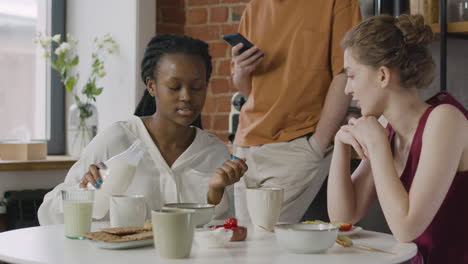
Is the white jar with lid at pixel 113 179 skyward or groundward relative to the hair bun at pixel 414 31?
groundward

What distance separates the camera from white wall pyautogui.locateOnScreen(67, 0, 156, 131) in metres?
3.44

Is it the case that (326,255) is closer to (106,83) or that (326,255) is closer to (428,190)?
(428,190)

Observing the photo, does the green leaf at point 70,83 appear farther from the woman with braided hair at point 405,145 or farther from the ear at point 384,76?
the ear at point 384,76

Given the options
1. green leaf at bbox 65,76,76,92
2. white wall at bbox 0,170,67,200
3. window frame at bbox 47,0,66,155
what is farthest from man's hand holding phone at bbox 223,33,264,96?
→ window frame at bbox 47,0,66,155

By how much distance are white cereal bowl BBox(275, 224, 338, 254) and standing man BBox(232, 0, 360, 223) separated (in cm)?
101

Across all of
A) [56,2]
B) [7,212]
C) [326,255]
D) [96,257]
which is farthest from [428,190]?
[56,2]

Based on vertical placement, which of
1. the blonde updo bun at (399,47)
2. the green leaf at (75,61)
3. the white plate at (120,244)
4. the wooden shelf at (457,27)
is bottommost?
the white plate at (120,244)

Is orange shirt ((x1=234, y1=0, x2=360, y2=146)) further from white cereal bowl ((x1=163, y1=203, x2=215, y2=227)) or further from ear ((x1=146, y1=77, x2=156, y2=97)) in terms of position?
white cereal bowl ((x1=163, y1=203, x2=215, y2=227))

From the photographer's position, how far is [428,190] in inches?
55.5

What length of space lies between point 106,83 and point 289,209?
1638 mm

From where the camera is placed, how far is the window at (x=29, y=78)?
354 centimetres

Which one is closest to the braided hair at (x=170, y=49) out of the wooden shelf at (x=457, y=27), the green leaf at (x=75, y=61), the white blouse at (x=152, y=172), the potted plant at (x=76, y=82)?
the white blouse at (x=152, y=172)

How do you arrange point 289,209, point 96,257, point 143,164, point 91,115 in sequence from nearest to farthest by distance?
point 96,257
point 143,164
point 289,209
point 91,115

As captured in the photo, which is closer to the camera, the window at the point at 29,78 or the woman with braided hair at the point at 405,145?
the woman with braided hair at the point at 405,145
